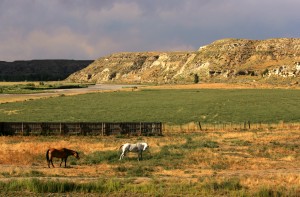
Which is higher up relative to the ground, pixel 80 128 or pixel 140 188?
pixel 140 188

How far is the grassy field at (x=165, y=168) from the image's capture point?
1980cm

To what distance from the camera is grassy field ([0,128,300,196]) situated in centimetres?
1980

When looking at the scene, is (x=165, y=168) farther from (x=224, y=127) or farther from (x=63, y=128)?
(x=224, y=127)

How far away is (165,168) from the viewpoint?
26.6m

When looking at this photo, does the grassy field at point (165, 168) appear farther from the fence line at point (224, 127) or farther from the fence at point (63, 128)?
the fence line at point (224, 127)

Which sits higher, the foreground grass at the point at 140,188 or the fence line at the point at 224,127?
the foreground grass at the point at 140,188

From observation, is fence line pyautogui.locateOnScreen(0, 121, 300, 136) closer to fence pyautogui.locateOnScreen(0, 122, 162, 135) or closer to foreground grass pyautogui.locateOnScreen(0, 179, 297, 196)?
fence pyautogui.locateOnScreen(0, 122, 162, 135)

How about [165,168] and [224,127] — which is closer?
[165,168]

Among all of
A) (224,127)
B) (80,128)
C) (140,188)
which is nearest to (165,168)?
(140,188)

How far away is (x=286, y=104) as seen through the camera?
81812mm

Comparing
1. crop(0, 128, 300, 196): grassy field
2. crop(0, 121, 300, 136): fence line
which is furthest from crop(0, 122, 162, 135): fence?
crop(0, 128, 300, 196): grassy field

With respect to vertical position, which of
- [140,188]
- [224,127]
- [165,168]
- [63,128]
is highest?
[140,188]

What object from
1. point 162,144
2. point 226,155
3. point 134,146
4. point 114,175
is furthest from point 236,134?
point 114,175

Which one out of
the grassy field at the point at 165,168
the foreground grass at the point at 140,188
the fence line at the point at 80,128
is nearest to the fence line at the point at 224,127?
the fence line at the point at 80,128
